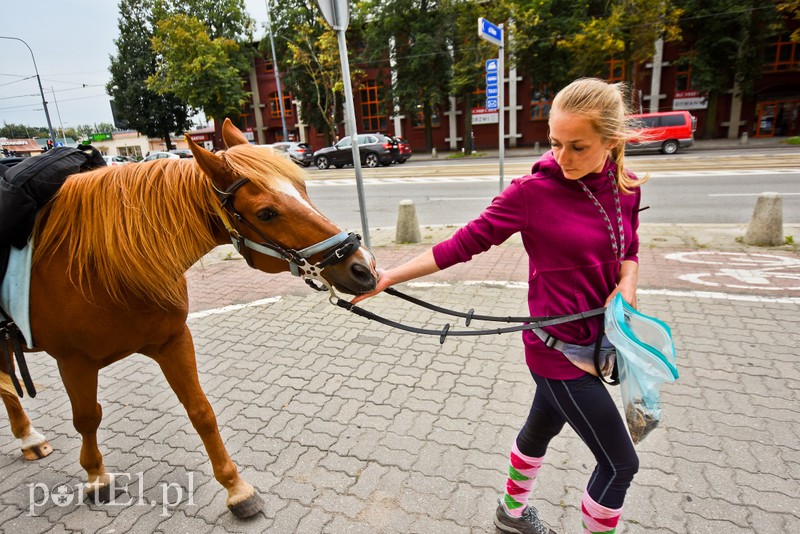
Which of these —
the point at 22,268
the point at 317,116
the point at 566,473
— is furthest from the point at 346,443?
the point at 317,116

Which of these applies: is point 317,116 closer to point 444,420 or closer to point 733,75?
point 733,75

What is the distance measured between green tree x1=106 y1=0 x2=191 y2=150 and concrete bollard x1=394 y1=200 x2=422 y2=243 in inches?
1589

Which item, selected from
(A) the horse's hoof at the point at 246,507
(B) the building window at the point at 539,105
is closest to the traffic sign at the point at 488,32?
(A) the horse's hoof at the point at 246,507

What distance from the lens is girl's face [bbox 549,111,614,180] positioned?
1.48m

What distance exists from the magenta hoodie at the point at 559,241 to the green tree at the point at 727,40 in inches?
1204

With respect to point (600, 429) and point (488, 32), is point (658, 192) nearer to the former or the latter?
point (488, 32)

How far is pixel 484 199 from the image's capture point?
11867 millimetres

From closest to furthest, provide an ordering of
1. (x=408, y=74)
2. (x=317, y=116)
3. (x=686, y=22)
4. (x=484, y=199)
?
(x=484, y=199), (x=686, y=22), (x=408, y=74), (x=317, y=116)

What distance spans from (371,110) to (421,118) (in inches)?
262

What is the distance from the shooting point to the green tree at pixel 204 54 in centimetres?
3300

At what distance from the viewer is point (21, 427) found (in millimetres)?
2932

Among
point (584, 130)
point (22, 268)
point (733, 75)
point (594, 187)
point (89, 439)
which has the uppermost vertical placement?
point (733, 75)

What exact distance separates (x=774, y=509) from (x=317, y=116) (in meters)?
37.6

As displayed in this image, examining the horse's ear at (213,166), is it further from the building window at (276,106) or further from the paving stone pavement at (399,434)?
the building window at (276,106)
